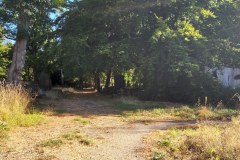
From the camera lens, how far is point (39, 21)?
17.8 m

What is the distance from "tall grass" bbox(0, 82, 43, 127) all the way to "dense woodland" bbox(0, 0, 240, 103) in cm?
605

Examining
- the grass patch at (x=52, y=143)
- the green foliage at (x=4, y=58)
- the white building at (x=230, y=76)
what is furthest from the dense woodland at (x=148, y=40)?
the green foliage at (x=4, y=58)

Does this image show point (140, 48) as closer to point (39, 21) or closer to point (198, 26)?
point (198, 26)

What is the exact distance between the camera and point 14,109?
9.88m

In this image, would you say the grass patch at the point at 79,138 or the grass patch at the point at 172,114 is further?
the grass patch at the point at 172,114

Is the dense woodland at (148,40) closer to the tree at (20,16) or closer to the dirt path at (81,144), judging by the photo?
the tree at (20,16)

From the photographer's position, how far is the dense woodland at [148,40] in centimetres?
1730

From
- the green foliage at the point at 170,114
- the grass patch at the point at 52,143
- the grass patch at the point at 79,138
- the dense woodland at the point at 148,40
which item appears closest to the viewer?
the grass patch at the point at 52,143

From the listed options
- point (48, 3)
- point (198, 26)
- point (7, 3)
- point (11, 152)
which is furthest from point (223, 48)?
point (11, 152)

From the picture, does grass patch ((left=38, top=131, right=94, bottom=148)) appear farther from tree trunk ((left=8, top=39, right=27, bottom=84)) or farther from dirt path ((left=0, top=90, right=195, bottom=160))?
tree trunk ((left=8, top=39, right=27, bottom=84))

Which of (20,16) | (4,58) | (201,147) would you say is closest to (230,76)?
(20,16)

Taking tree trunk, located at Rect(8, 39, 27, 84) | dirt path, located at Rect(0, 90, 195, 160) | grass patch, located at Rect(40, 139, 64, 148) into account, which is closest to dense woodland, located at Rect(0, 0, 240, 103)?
tree trunk, located at Rect(8, 39, 27, 84)

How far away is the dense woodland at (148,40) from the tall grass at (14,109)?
6.05 m

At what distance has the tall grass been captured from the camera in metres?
9.27
